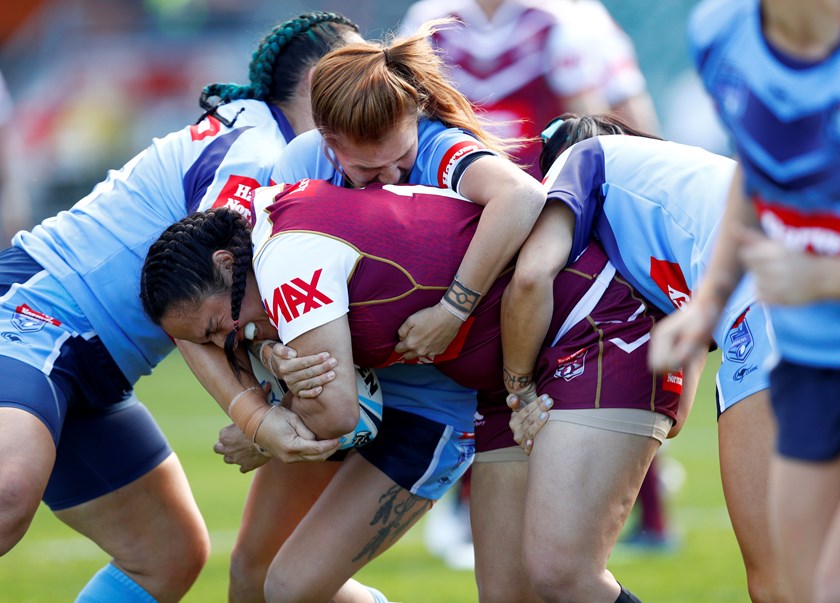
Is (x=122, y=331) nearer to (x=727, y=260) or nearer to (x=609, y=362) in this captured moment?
(x=609, y=362)

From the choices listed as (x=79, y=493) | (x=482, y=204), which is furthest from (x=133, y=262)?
(x=482, y=204)

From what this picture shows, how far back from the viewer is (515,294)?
3359mm

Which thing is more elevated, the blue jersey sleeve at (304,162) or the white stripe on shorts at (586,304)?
the blue jersey sleeve at (304,162)

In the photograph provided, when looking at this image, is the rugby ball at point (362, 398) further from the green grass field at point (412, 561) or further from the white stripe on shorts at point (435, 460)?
the green grass field at point (412, 561)

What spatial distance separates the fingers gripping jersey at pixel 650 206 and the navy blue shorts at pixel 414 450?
2.82 ft

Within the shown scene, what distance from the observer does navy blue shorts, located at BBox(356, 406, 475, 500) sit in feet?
12.9

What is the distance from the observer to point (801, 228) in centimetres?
247

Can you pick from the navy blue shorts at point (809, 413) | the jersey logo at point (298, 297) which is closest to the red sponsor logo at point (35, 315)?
the jersey logo at point (298, 297)

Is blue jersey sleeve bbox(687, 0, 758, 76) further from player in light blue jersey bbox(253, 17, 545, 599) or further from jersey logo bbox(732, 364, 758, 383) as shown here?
jersey logo bbox(732, 364, 758, 383)

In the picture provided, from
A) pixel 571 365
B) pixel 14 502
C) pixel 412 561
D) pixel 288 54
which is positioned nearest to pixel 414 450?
pixel 571 365

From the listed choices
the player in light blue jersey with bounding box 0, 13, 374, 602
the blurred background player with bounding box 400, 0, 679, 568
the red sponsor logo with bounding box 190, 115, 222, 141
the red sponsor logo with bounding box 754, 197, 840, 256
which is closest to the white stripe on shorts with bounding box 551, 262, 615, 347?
the red sponsor logo with bounding box 754, 197, 840, 256

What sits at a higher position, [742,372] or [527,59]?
[742,372]

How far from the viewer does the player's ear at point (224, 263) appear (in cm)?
345

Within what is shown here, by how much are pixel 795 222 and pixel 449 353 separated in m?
1.34
